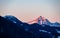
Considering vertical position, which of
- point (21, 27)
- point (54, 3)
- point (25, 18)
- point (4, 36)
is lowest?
point (4, 36)

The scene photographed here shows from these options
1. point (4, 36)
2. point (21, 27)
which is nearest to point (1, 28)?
point (4, 36)

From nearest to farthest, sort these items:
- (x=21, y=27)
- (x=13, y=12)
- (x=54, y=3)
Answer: (x=21, y=27), (x=13, y=12), (x=54, y=3)

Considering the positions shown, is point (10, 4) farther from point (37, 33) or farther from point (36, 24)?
point (37, 33)

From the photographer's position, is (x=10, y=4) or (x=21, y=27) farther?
(x=10, y=4)

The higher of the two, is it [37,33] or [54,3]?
[54,3]

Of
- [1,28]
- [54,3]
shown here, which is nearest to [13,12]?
[1,28]

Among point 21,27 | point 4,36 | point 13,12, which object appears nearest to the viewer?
point 4,36

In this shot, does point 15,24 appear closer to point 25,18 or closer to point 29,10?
point 25,18
